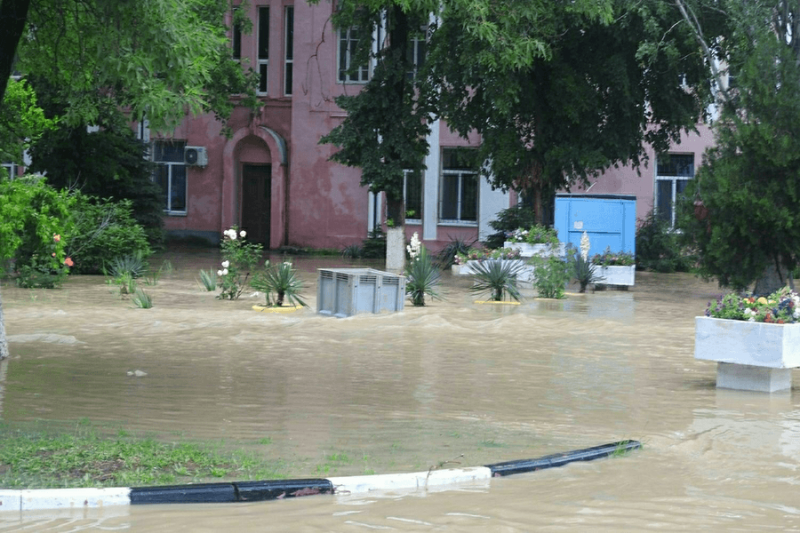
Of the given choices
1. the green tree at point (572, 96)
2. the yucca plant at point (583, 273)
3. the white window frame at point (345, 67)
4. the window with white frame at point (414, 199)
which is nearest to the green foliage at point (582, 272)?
the yucca plant at point (583, 273)

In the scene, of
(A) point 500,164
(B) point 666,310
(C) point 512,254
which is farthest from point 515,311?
(A) point 500,164

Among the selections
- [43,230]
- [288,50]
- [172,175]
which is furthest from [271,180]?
[43,230]

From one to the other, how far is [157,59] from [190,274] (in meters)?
17.0

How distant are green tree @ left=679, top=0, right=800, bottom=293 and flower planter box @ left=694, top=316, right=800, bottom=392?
7.91 metres

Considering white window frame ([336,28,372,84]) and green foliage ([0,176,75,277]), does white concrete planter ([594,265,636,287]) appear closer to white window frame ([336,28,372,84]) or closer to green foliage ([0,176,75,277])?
green foliage ([0,176,75,277])

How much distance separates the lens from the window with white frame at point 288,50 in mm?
38812

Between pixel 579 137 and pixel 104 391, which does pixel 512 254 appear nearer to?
pixel 579 137

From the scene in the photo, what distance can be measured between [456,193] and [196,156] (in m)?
9.60

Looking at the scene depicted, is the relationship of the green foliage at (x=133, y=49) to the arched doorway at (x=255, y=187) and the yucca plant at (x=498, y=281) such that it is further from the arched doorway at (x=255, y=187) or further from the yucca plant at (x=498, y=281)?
the arched doorway at (x=255, y=187)

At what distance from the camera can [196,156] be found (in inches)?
1544

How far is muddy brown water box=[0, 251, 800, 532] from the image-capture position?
21.9 ft

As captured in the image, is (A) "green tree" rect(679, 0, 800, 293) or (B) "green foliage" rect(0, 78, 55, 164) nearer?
(B) "green foliage" rect(0, 78, 55, 164)

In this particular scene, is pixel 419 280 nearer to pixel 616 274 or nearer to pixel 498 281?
pixel 498 281

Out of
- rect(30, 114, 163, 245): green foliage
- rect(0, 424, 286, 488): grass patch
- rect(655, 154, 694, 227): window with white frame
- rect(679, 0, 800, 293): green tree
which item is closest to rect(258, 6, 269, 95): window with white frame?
rect(30, 114, 163, 245): green foliage
